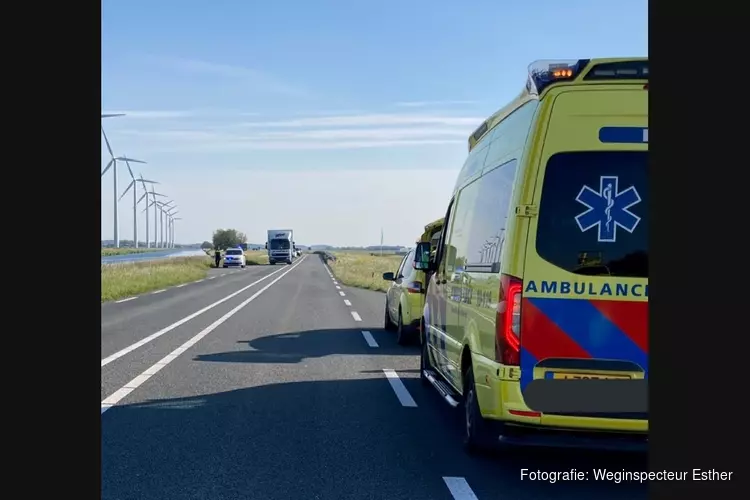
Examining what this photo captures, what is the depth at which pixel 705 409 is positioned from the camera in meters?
5.62

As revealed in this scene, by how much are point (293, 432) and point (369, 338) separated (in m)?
7.36

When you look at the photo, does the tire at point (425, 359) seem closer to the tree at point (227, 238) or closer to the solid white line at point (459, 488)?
the solid white line at point (459, 488)

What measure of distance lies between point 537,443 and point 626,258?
1.37m

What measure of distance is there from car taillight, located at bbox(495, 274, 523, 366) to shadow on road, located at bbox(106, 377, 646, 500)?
0.89 meters

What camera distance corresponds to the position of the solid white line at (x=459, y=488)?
509 cm

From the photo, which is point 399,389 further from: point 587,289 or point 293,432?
point 587,289

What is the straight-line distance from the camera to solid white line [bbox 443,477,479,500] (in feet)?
16.7

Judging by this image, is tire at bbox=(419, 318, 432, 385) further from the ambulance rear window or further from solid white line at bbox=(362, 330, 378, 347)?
solid white line at bbox=(362, 330, 378, 347)

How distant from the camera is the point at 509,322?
5.29m

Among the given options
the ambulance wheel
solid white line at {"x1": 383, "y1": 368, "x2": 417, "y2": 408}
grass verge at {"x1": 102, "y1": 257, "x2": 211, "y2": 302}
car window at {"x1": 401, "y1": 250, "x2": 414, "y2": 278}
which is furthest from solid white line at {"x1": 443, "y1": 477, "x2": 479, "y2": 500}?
grass verge at {"x1": 102, "y1": 257, "x2": 211, "y2": 302}

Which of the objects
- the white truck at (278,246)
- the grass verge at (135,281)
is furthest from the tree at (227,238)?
the grass verge at (135,281)

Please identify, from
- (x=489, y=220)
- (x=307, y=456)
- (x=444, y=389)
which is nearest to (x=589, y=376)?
(x=489, y=220)
